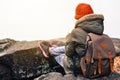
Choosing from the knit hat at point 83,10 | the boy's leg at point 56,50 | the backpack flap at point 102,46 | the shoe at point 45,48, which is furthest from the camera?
the shoe at point 45,48

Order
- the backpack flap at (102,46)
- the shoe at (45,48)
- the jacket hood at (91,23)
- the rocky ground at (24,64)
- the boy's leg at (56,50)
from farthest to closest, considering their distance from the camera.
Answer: the rocky ground at (24,64), the shoe at (45,48), the boy's leg at (56,50), the jacket hood at (91,23), the backpack flap at (102,46)

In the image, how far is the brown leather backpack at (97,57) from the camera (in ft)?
17.3

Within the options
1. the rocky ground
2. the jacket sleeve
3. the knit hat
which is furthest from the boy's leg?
the knit hat

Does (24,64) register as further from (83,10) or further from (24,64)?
(83,10)

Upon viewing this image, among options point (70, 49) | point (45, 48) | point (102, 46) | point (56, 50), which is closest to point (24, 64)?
point (45, 48)

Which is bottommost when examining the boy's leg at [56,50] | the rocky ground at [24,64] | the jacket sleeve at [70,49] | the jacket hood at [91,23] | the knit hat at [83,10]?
the rocky ground at [24,64]

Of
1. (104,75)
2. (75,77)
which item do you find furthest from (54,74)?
(104,75)

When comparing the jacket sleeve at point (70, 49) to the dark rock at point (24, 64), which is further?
the dark rock at point (24, 64)

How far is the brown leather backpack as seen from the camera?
5.28 metres

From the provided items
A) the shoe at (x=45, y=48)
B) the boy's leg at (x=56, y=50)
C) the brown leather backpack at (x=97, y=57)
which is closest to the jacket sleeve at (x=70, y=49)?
the brown leather backpack at (x=97, y=57)

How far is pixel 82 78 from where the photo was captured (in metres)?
5.53

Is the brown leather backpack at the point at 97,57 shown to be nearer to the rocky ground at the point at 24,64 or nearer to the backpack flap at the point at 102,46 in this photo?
the backpack flap at the point at 102,46

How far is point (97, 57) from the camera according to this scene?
5301mm

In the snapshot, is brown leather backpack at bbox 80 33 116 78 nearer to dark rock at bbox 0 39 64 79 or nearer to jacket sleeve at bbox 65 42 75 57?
jacket sleeve at bbox 65 42 75 57
